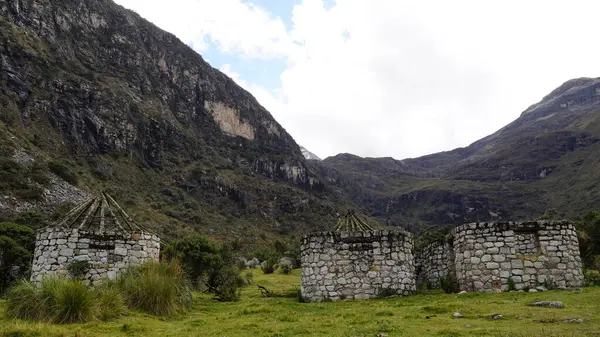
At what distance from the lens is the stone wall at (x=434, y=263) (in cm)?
1817

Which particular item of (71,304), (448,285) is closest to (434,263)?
(448,285)

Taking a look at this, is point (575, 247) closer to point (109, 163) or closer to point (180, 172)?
point (109, 163)

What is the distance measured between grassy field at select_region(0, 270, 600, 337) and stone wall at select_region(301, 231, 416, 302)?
137 centimetres

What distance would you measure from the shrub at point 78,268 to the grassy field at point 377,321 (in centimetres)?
302

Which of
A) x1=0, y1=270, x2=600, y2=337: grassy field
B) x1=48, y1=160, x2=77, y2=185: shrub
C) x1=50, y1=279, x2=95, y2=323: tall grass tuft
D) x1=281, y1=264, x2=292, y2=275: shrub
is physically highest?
x1=48, y1=160, x2=77, y2=185: shrub

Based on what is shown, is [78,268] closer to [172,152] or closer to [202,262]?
[202,262]

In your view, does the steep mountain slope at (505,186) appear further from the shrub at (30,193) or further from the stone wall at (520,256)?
the shrub at (30,193)

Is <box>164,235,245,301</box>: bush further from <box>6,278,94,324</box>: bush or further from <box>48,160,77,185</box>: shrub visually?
<box>48,160,77,185</box>: shrub

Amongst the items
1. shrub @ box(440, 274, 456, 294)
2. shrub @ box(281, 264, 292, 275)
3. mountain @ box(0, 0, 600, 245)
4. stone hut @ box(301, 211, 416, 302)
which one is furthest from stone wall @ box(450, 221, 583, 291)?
mountain @ box(0, 0, 600, 245)

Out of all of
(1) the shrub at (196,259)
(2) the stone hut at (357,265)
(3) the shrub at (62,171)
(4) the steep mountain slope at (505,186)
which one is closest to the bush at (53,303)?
(2) the stone hut at (357,265)

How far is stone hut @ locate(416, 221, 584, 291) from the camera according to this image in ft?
48.8

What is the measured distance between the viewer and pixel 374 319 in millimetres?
11109

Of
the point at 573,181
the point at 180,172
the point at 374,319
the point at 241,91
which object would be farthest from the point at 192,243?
the point at 241,91

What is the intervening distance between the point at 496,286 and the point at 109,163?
8002 centimetres
